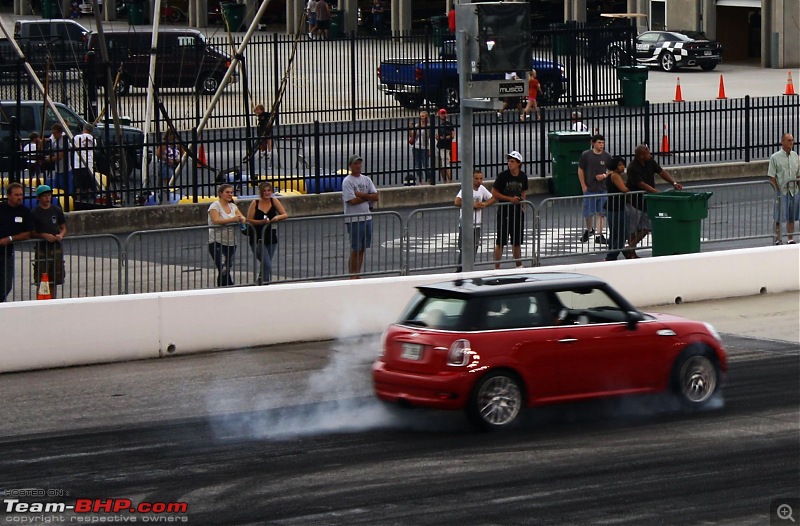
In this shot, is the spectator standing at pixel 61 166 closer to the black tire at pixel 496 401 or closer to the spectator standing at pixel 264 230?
the spectator standing at pixel 264 230

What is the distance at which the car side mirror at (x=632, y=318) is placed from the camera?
41.6 feet

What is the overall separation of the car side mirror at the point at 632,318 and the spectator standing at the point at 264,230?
212 inches

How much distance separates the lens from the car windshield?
12.2 metres

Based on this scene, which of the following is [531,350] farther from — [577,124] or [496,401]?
[577,124]

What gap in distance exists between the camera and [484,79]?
16.1 metres

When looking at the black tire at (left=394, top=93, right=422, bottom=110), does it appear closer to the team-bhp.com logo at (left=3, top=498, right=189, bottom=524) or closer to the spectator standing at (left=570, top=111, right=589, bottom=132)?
the spectator standing at (left=570, top=111, right=589, bottom=132)

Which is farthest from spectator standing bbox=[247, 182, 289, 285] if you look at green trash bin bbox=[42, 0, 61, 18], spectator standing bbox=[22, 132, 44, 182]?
green trash bin bbox=[42, 0, 61, 18]

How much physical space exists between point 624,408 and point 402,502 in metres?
3.49

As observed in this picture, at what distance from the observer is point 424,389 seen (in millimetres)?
11992

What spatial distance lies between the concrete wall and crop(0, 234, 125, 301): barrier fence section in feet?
22.5

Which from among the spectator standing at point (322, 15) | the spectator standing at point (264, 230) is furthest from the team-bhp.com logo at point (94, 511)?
the spectator standing at point (322, 15)

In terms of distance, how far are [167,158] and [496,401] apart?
1411 centimetres

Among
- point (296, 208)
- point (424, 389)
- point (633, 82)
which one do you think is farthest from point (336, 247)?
point (633, 82)

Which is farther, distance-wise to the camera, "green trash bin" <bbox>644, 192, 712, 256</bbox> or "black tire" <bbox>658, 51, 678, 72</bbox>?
"black tire" <bbox>658, 51, 678, 72</bbox>
